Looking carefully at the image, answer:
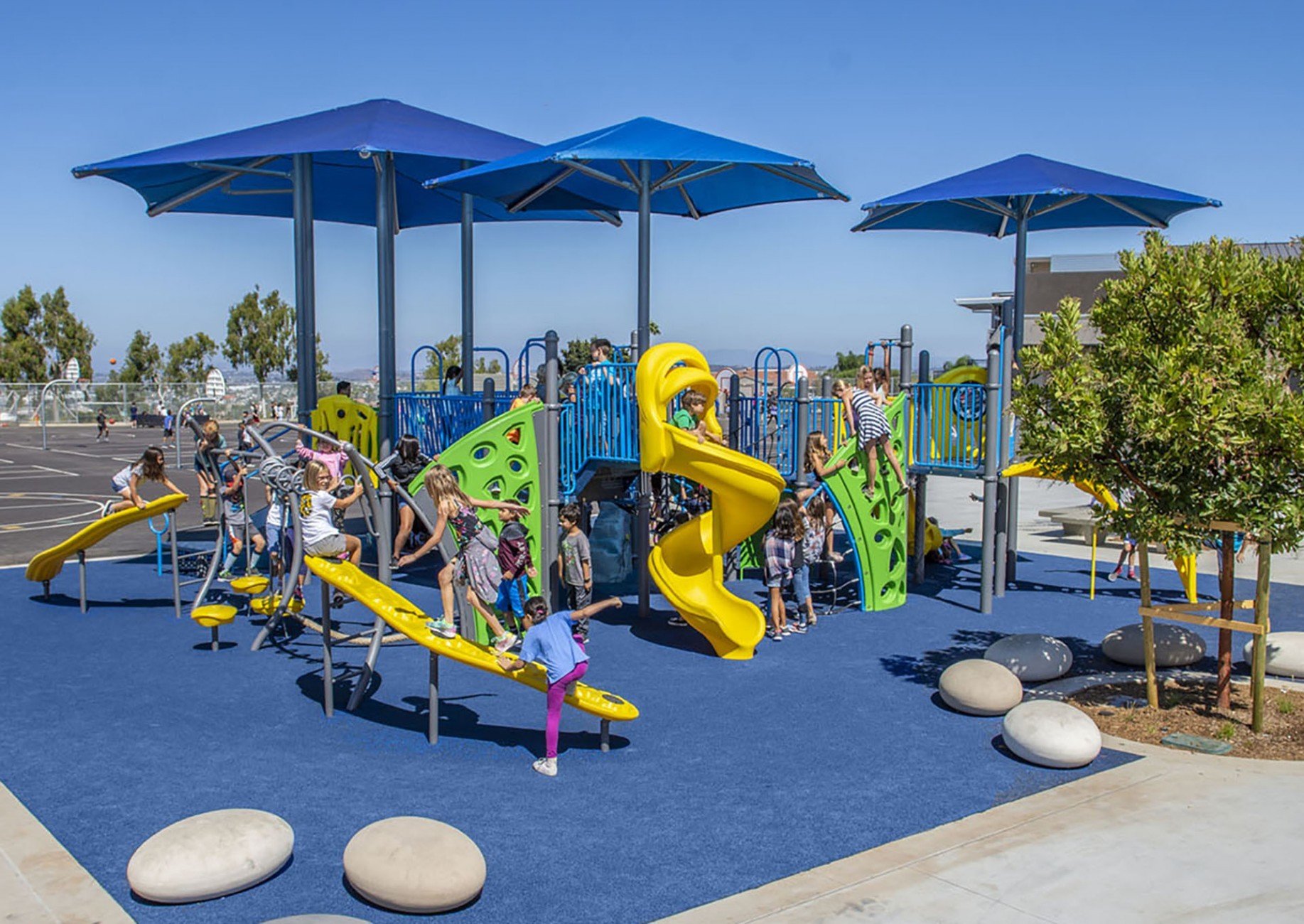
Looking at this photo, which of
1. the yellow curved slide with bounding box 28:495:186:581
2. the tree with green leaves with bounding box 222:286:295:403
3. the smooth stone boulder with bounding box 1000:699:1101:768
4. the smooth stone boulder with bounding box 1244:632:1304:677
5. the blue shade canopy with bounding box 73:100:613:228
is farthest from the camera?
the tree with green leaves with bounding box 222:286:295:403

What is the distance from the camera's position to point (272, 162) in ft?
53.5

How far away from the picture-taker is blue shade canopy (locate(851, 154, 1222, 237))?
13461 millimetres

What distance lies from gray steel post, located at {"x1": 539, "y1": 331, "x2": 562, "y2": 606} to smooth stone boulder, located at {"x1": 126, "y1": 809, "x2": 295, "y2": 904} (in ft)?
19.8

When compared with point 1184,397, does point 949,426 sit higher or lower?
lower

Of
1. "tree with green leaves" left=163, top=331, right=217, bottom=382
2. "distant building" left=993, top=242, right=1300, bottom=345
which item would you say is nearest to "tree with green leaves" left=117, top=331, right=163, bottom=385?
"tree with green leaves" left=163, top=331, right=217, bottom=382

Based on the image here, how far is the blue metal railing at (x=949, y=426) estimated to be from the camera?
13266mm

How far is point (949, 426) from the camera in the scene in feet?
44.2

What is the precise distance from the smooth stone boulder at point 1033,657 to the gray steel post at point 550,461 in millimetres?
A: 4538

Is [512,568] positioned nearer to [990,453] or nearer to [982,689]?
[982,689]

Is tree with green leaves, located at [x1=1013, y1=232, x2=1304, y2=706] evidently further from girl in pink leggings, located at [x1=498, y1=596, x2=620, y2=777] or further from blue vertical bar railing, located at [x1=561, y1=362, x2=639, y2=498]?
blue vertical bar railing, located at [x1=561, y1=362, x2=639, y2=498]

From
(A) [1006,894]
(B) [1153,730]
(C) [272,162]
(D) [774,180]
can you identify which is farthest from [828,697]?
(C) [272,162]

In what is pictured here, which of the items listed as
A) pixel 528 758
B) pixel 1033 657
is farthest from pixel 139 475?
pixel 1033 657

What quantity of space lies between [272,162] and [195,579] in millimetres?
6256

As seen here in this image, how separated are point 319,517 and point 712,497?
373 cm
